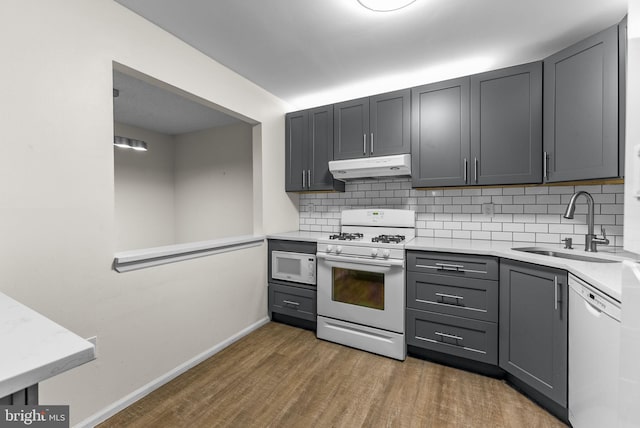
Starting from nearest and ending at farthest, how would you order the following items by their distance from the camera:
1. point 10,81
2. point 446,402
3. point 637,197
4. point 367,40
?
point 637,197 → point 10,81 → point 446,402 → point 367,40

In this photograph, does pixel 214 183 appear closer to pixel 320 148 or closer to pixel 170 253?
pixel 320 148

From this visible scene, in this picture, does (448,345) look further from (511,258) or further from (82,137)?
(82,137)

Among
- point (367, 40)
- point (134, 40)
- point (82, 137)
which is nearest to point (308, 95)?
point (367, 40)

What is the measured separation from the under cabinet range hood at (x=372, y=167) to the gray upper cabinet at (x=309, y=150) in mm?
174

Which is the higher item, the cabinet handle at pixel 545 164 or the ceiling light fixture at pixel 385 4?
the ceiling light fixture at pixel 385 4

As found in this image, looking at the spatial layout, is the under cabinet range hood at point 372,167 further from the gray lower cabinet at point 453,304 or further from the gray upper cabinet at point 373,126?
the gray lower cabinet at point 453,304

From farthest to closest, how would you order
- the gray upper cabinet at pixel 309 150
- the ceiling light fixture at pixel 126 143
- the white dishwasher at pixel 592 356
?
1. the gray upper cabinet at pixel 309 150
2. the ceiling light fixture at pixel 126 143
3. the white dishwasher at pixel 592 356

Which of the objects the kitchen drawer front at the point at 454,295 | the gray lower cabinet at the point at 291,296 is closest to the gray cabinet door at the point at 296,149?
the gray lower cabinet at the point at 291,296

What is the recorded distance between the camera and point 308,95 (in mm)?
3074

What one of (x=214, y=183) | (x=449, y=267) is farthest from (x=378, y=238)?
(x=214, y=183)

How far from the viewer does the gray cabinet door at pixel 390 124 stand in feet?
8.34

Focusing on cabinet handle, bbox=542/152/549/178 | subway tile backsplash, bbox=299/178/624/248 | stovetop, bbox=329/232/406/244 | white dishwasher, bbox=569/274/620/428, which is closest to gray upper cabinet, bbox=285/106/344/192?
subway tile backsplash, bbox=299/178/624/248

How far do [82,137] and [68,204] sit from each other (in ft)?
1.21

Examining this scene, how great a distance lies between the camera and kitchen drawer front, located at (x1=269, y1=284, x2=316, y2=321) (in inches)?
106
